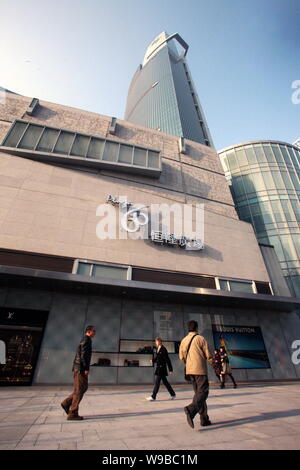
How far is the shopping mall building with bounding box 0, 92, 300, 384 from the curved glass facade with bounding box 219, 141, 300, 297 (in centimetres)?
1041

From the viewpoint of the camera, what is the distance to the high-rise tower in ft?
152

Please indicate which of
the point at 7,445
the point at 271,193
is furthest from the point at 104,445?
the point at 271,193

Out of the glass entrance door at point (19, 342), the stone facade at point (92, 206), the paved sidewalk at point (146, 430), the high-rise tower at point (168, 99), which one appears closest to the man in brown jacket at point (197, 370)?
the paved sidewalk at point (146, 430)

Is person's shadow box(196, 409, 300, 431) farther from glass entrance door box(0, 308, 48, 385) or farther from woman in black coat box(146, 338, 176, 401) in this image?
glass entrance door box(0, 308, 48, 385)

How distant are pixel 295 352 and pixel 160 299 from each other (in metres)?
9.82

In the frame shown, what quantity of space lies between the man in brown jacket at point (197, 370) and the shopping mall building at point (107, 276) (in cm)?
643

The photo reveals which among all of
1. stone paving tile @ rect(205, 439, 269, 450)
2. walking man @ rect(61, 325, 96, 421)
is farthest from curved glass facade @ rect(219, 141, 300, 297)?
walking man @ rect(61, 325, 96, 421)

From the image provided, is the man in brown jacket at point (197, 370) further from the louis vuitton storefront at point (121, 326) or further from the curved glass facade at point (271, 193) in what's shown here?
the curved glass facade at point (271, 193)

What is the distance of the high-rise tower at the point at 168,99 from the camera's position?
152ft

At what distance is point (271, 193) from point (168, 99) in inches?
1645

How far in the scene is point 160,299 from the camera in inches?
473
